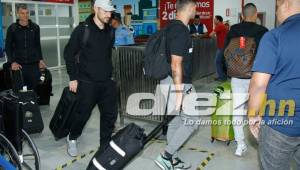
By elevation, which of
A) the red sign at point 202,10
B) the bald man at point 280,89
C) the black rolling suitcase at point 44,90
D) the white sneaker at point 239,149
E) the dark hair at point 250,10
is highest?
the red sign at point 202,10

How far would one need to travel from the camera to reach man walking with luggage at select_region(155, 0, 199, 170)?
109 inches

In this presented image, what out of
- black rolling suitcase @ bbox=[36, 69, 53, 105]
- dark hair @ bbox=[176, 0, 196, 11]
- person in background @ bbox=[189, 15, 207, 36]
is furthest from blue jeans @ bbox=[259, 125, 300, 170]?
person in background @ bbox=[189, 15, 207, 36]

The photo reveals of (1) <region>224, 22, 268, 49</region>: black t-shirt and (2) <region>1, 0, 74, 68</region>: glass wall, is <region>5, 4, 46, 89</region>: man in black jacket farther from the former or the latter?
(2) <region>1, 0, 74, 68</region>: glass wall

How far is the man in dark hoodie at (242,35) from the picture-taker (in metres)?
3.25

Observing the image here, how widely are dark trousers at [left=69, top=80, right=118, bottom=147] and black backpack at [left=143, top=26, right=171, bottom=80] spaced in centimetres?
51

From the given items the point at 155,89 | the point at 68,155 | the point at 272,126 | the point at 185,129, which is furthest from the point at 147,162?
the point at 272,126

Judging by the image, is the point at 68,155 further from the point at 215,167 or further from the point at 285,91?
the point at 285,91

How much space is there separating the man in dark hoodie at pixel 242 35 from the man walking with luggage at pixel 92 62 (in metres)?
1.21

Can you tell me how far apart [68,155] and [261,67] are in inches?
97.3

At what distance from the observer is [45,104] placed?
5723 millimetres

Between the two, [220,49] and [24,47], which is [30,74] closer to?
[24,47]

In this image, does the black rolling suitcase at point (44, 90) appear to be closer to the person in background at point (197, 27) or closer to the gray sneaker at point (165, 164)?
the gray sneaker at point (165, 164)

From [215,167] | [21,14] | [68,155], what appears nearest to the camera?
[215,167]

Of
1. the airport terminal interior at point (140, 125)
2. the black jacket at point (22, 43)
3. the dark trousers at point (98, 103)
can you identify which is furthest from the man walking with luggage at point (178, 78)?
the black jacket at point (22, 43)
